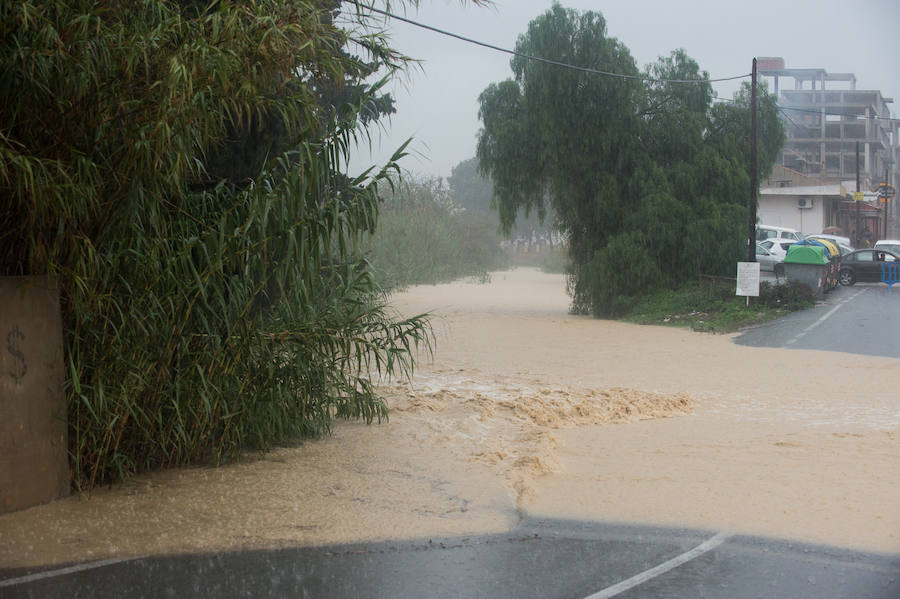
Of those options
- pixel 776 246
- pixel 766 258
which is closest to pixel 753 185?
pixel 766 258

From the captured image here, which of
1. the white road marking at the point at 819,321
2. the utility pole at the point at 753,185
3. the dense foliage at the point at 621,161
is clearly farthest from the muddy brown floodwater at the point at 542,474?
the dense foliage at the point at 621,161

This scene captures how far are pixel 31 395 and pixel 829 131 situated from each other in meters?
79.1

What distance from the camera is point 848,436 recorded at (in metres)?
9.43

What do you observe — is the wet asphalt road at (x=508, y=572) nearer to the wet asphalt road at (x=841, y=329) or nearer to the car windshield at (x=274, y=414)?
the car windshield at (x=274, y=414)

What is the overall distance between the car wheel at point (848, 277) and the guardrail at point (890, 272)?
0.99 metres

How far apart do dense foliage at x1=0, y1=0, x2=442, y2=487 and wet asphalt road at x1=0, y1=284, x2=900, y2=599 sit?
164 centimetres

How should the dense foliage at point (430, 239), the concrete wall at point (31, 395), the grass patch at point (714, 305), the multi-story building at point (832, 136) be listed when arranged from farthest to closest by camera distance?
the multi-story building at point (832, 136)
the dense foliage at point (430, 239)
the grass patch at point (714, 305)
the concrete wall at point (31, 395)

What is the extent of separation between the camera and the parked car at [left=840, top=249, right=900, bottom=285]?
108ft

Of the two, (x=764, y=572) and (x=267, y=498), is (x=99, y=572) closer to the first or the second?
(x=267, y=498)

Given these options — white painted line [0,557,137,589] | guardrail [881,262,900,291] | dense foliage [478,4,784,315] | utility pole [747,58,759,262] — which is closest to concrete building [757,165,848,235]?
guardrail [881,262,900,291]

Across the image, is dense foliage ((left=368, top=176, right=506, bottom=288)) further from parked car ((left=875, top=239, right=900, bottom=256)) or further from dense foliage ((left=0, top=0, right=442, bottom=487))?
dense foliage ((left=0, top=0, right=442, bottom=487))

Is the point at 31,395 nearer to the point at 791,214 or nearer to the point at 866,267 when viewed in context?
the point at 866,267

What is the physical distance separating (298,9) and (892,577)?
5754mm

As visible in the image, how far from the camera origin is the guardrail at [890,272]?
3262cm
